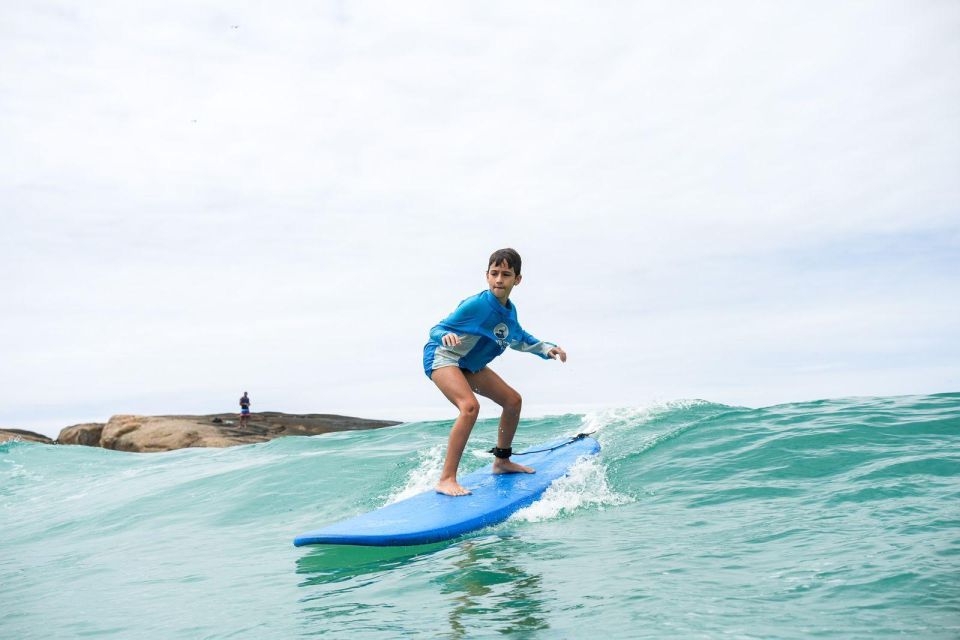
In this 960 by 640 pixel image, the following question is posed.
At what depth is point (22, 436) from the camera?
69.9 ft

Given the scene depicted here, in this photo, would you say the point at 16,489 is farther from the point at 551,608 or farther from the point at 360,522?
the point at 551,608

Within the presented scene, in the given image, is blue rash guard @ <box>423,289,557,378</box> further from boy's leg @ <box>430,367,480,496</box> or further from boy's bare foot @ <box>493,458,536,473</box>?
boy's bare foot @ <box>493,458,536,473</box>

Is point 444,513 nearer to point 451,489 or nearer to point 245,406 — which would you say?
point 451,489

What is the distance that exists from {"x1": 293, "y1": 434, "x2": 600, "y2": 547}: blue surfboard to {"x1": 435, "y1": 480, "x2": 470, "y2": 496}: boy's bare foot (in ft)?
0.18

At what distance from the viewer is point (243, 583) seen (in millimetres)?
4703

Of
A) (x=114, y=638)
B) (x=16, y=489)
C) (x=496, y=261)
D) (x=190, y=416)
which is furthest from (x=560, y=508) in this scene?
(x=190, y=416)

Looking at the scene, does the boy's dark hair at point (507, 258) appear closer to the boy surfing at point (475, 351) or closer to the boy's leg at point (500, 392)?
the boy surfing at point (475, 351)

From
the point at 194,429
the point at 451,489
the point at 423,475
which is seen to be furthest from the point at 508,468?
the point at 194,429

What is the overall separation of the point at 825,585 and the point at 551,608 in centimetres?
136

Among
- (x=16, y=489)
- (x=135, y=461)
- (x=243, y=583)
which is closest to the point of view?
(x=243, y=583)

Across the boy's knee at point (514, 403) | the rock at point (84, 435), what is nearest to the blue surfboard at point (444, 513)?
the boy's knee at point (514, 403)

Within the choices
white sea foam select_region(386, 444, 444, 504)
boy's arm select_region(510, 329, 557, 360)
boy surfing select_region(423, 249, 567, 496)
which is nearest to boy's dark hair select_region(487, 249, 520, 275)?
boy surfing select_region(423, 249, 567, 496)

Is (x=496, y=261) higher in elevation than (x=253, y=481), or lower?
higher

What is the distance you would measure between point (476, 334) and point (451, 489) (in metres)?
1.34
